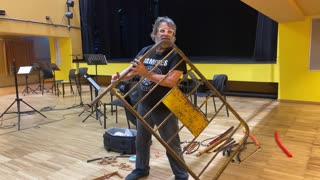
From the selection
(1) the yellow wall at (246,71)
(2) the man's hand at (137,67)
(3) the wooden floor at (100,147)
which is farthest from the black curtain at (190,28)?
(2) the man's hand at (137,67)

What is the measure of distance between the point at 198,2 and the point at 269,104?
4.74 meters

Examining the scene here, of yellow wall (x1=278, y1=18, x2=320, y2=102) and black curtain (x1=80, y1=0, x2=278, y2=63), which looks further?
black curtain (x1=80, y1=0, x2=278, y2=63)

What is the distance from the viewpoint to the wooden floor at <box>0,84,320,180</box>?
2527mm

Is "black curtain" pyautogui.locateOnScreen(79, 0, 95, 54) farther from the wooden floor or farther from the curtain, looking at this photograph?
the wooden floor

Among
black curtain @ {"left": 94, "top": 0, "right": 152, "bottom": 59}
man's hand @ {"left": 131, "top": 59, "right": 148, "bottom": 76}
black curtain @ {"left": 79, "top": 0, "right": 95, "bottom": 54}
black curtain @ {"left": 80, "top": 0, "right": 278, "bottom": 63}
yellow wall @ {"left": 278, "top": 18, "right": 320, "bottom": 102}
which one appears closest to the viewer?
man's hand @ {"left": 131, "top": 59, "right": 148, "bottom": 76}

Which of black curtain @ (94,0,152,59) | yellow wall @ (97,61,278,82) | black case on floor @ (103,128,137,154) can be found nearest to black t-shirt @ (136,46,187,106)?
black case on floor @ (103,128,137,154)

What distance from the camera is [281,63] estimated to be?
567 cm

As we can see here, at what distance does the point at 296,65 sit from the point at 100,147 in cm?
447

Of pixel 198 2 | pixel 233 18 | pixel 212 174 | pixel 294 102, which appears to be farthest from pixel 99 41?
pixel 212 174

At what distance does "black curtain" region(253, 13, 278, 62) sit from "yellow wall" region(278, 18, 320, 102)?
725 millimetres

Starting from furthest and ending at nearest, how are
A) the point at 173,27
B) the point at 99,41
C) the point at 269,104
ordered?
the point at 99,41, the point at 269,104, the point at 173,27

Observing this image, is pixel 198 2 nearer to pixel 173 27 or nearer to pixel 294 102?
pixel 294 102

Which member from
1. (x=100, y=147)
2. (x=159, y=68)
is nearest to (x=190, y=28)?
(x=100, y=147)

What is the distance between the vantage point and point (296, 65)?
5500mm
